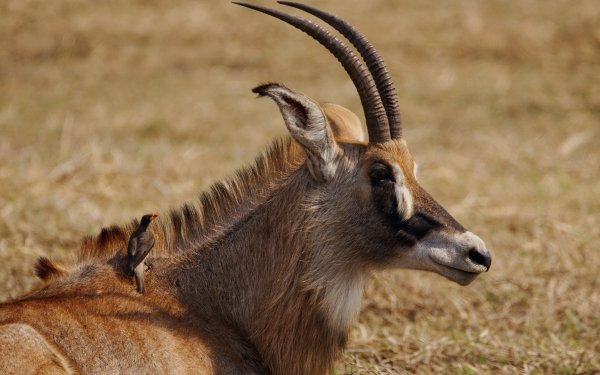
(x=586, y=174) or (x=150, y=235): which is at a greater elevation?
(x=586, y=174)

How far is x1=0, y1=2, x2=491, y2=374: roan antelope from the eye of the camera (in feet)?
19.1

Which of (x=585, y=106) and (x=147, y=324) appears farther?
(x=585, y=106)

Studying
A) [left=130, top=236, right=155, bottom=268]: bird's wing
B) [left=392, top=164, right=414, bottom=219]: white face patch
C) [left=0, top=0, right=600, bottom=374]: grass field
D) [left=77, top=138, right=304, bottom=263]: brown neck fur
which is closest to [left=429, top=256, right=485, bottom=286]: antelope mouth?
[left=392, top=164, right=414, bottom=219]: white face patch

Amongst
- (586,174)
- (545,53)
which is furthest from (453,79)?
(586,174)

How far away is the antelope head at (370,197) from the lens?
582cm

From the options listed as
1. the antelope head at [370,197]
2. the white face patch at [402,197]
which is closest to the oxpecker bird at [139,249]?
the antelope head at [370,197]

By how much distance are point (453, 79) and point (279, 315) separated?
12351mm

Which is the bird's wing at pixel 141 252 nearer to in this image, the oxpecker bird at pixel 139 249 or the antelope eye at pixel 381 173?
the oxpecker bird at pixel 139 249

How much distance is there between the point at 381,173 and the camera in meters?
5.97

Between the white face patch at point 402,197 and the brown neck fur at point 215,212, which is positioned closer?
the white face patch at point 402,197

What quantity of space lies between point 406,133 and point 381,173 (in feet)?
30.0

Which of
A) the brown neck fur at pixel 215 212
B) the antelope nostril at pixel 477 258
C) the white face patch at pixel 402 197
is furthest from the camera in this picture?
the brown neck fur at pixel 215 212

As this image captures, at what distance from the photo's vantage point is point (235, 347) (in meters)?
5.95

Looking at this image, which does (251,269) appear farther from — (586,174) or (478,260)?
(586,174)
